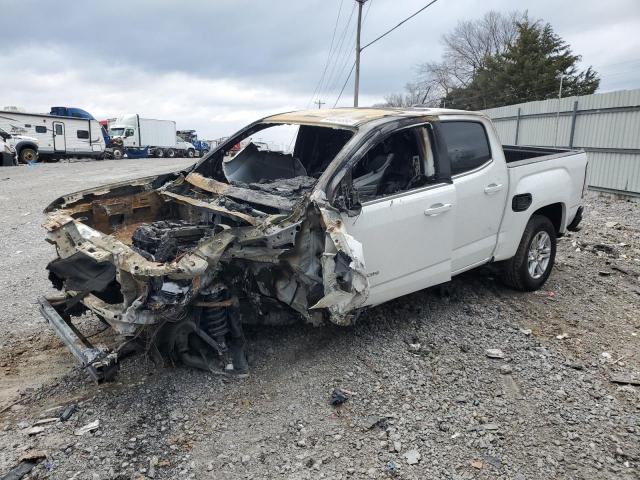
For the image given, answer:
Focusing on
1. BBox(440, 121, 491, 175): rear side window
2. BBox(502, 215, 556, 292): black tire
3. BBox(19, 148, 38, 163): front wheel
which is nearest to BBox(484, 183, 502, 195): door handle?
BBox(440, 121, 491, 175): rear side window

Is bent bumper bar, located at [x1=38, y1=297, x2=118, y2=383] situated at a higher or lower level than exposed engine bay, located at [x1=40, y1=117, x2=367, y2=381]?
lower

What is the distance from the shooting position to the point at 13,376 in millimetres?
3576

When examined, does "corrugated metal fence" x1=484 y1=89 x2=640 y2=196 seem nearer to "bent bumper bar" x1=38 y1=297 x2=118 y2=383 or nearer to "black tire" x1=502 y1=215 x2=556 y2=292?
"black tire" x1=502 y1=215 x2=556 y2=292

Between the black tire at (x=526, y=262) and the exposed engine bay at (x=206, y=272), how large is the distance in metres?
2.36

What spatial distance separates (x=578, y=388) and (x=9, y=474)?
3.49m

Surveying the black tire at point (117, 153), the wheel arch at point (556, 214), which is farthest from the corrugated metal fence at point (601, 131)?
the black tire at point (117, 153)

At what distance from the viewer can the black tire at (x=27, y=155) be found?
80.9 feet

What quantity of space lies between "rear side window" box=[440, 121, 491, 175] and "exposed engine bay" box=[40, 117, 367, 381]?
1.28 m

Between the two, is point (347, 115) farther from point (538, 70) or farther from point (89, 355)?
point (538, 70)

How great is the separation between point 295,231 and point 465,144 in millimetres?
2088

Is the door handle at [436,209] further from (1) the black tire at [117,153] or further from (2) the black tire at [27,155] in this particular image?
(1) the black tire at [117,153]

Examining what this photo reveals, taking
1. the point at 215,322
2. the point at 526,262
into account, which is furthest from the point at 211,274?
the point at 526,262

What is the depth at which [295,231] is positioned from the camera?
3.12 m

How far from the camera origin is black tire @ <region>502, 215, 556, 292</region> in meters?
4.93
